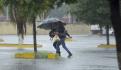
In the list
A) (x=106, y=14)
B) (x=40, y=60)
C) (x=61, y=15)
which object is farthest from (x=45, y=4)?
(x=61, y=15)

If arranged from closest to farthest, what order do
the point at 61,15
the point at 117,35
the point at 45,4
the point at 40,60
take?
the point at 117,35 → the point at 45,4 → the point at 40,60 → the point at 61,15

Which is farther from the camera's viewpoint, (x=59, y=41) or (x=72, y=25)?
(x=72, y=25)

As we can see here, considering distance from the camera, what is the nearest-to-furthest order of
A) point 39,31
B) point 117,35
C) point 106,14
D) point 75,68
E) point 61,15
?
1. point 117,35
2. point 75,68
3. point 106,14
4. point 39,31
5. point 61,15

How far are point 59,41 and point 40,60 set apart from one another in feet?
11.9

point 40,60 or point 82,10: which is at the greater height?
point 82,10

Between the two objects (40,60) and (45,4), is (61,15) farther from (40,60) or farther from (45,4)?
(45,4)

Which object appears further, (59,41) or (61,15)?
(61,15)

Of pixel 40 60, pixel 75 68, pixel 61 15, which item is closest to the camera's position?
pixel 75 68

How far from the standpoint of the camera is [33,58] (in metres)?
22.6

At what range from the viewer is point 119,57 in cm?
847

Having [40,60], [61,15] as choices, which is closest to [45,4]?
[40,60]

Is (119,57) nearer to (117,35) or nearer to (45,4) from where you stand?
(117,35)

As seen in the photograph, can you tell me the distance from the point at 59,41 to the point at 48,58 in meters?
2.65

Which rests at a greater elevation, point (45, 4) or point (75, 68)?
point (45, 4)
